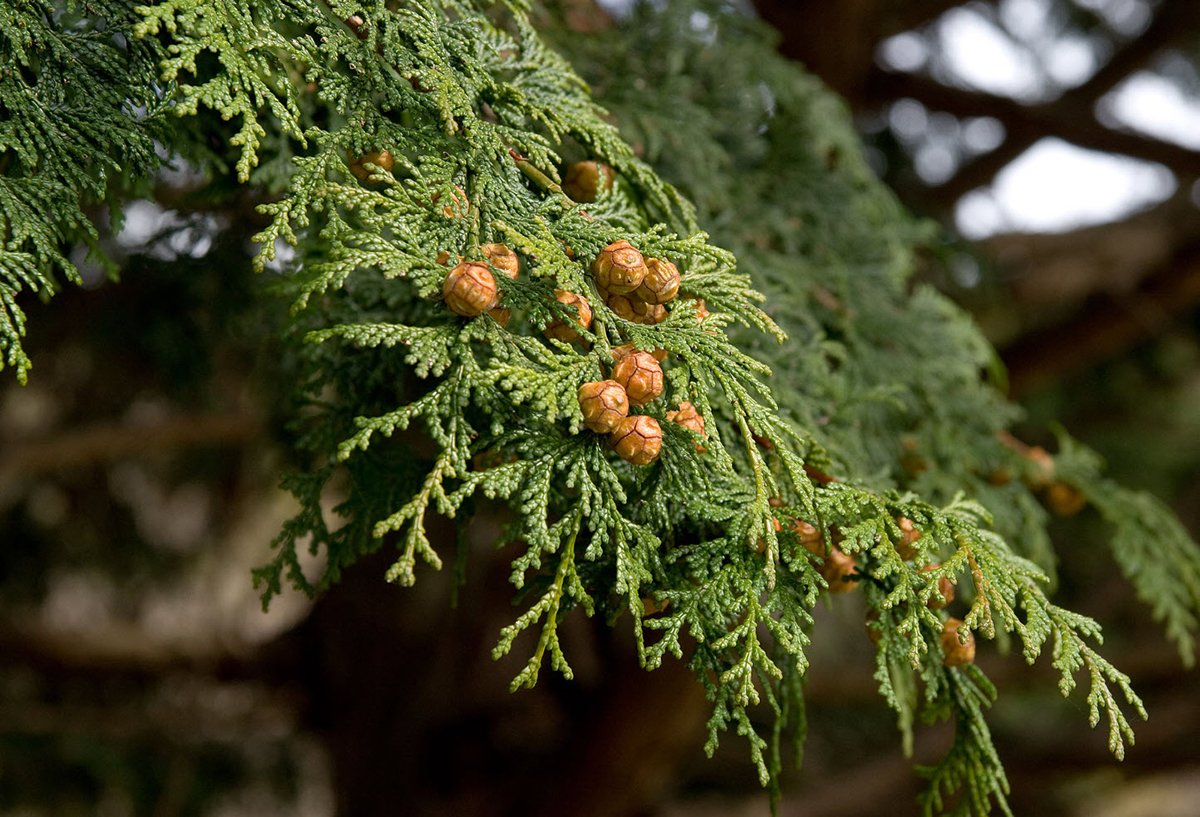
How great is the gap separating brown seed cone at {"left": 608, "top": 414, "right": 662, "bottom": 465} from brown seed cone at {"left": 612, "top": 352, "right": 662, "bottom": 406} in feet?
0.06

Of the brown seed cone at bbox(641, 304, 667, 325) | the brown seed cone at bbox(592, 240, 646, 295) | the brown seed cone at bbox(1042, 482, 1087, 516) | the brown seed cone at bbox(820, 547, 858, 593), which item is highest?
the brown seed cone at bbox(1042, 482, 1087, 516)

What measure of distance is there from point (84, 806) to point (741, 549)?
9.47 feet

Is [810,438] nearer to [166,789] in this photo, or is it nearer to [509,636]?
[509,636]

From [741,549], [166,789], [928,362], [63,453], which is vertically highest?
[928,362]

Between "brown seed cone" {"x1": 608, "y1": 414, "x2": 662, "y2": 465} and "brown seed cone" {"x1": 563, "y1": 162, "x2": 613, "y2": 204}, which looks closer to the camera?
"brown seed cone" {"x1": 608, "y1": 414, "x2": 662, "y2": 465}

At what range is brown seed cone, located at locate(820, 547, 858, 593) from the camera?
779mm

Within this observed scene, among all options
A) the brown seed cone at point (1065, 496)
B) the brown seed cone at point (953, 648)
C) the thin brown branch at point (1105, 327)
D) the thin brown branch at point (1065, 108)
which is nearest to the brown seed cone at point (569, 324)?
the brown seed cone at point (953, 648)

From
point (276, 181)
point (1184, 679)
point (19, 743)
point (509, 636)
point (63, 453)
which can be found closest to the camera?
point (509, 636)

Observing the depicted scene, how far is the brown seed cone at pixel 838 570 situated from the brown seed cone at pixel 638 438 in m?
0.21

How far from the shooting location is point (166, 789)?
2.77 meters

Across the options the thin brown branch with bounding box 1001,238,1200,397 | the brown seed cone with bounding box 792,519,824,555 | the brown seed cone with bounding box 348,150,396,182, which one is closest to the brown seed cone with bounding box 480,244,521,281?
the brown seed cone with bounding box 348,150,396,182

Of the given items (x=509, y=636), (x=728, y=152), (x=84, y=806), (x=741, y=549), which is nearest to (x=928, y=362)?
(x=728, y=152)

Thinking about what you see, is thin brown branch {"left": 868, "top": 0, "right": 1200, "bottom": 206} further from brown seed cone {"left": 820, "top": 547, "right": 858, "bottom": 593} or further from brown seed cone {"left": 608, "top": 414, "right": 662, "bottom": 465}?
brown seed cone {"left": 608, "top": 414, "right": 662, "bottom": 465}

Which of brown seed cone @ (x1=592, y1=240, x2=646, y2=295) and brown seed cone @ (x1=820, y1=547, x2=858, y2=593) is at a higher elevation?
brown seed cone @ (x1=592, y1=240, x2=646, y2=295)
